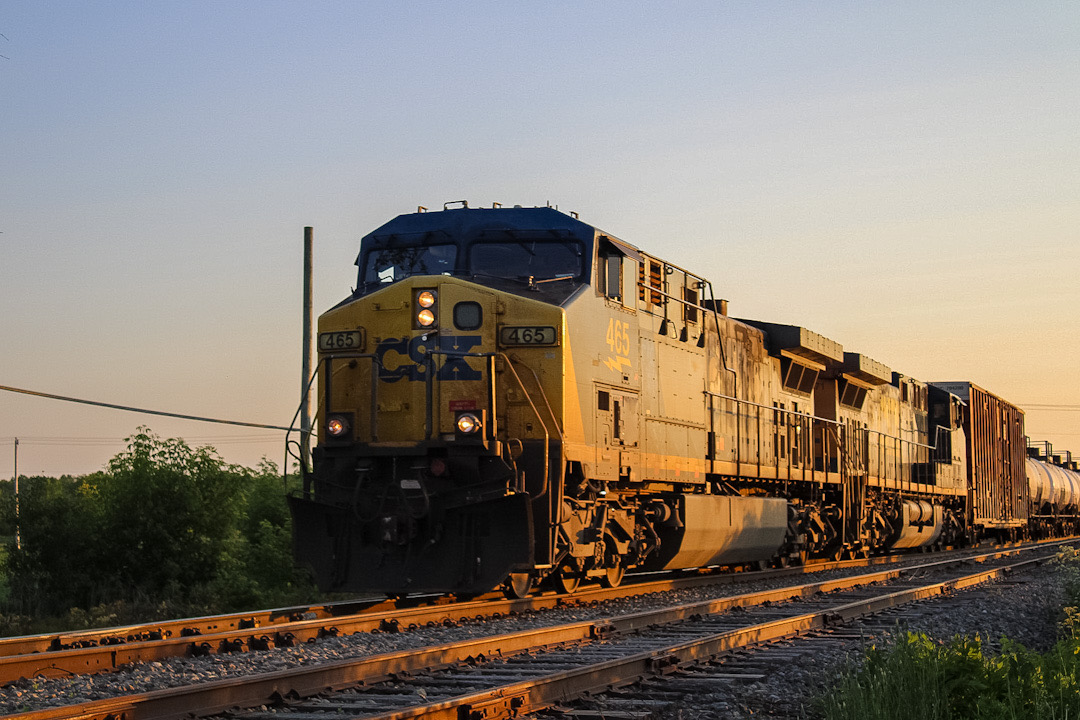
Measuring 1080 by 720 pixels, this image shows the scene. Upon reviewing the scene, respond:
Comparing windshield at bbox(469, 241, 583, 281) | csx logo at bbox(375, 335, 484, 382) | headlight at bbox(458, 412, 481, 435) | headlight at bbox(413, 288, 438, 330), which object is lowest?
headlight at bbox(458, 412, 481, 435)

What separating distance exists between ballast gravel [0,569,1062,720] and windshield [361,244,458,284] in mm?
3709

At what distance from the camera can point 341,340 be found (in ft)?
37.7

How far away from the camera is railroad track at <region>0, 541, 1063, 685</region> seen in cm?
725

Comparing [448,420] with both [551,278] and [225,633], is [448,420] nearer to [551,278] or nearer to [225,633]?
[551,278]

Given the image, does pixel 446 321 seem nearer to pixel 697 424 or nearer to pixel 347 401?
pixel 347 401

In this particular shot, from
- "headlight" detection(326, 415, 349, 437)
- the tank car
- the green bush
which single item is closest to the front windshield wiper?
"headlight" detection(326, 415, 349, 437)

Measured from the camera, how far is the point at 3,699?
20.8 ft

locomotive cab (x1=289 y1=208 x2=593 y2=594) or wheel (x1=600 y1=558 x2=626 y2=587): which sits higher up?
locomotive cab (x1=289 y1=208 x2=593 y2=594)

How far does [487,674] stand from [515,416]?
413cm

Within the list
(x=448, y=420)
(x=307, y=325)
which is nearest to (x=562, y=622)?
(x=448, y=420)

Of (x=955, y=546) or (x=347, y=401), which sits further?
(x=955, y=546)

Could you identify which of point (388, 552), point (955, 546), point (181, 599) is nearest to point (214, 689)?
point (388, 552)

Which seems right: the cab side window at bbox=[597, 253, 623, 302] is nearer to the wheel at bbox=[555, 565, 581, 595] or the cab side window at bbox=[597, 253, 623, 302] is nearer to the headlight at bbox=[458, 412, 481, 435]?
the headlight at bbox=[458, 412, 481, 435]

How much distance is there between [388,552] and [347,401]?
5.36 feet
